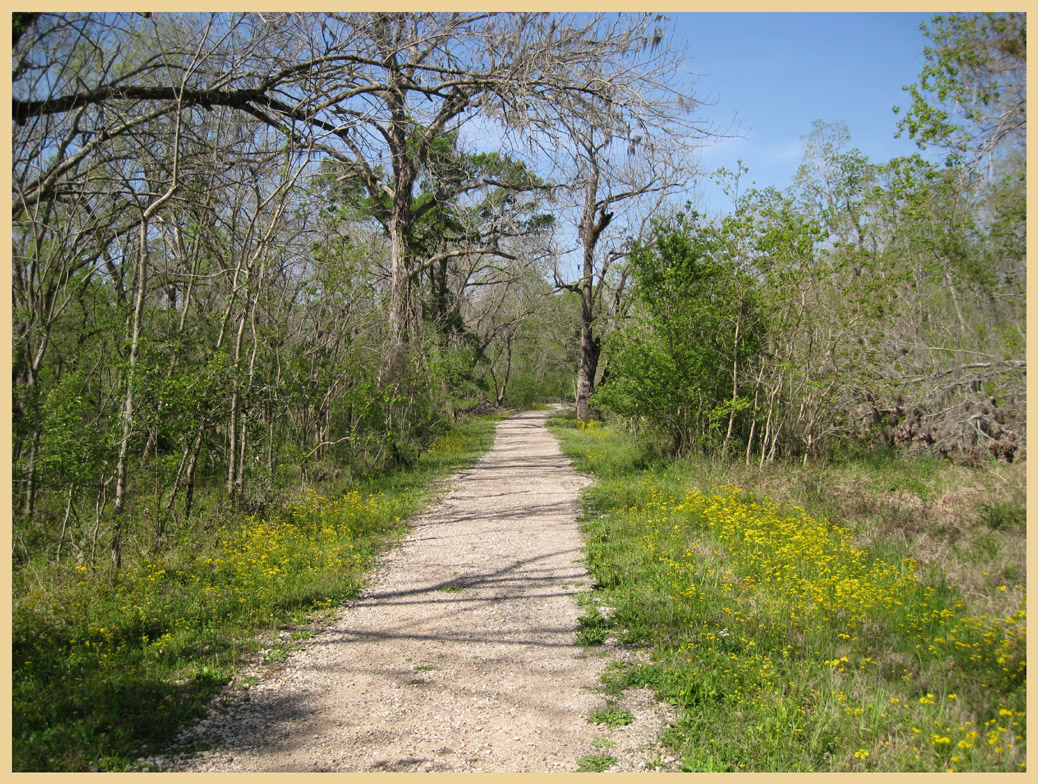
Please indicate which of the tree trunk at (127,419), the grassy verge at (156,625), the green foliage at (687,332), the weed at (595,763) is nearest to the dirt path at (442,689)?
the weed at (595,763)

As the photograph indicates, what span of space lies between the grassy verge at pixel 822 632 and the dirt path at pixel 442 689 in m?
0.38

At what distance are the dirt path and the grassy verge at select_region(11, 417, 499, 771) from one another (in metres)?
0.32

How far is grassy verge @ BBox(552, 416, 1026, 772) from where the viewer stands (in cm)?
331

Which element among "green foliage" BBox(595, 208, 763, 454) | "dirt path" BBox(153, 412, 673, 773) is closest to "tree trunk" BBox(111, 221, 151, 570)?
"dirt path" BBox(153, 412, 673, 773)

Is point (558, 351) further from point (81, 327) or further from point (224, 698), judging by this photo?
point (224, 698)

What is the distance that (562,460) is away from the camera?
52.2 feet

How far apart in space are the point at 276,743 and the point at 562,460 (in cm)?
1254

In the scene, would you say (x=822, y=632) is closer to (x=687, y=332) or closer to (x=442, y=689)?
(x=442, y=689)

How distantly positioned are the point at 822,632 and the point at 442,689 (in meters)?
2.55

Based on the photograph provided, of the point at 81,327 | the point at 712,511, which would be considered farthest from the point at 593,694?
the point at 81,327

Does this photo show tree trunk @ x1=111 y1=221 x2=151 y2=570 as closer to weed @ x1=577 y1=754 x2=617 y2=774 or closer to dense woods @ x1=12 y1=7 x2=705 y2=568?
dense woods @ x1=12 y1=7 x2=705 y2=568

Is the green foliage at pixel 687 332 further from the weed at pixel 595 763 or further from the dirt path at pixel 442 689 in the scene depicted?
the weed at pixel 595 763

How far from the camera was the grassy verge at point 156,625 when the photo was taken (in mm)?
3645

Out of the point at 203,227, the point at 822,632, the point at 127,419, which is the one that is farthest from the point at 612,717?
the point at 203,227
